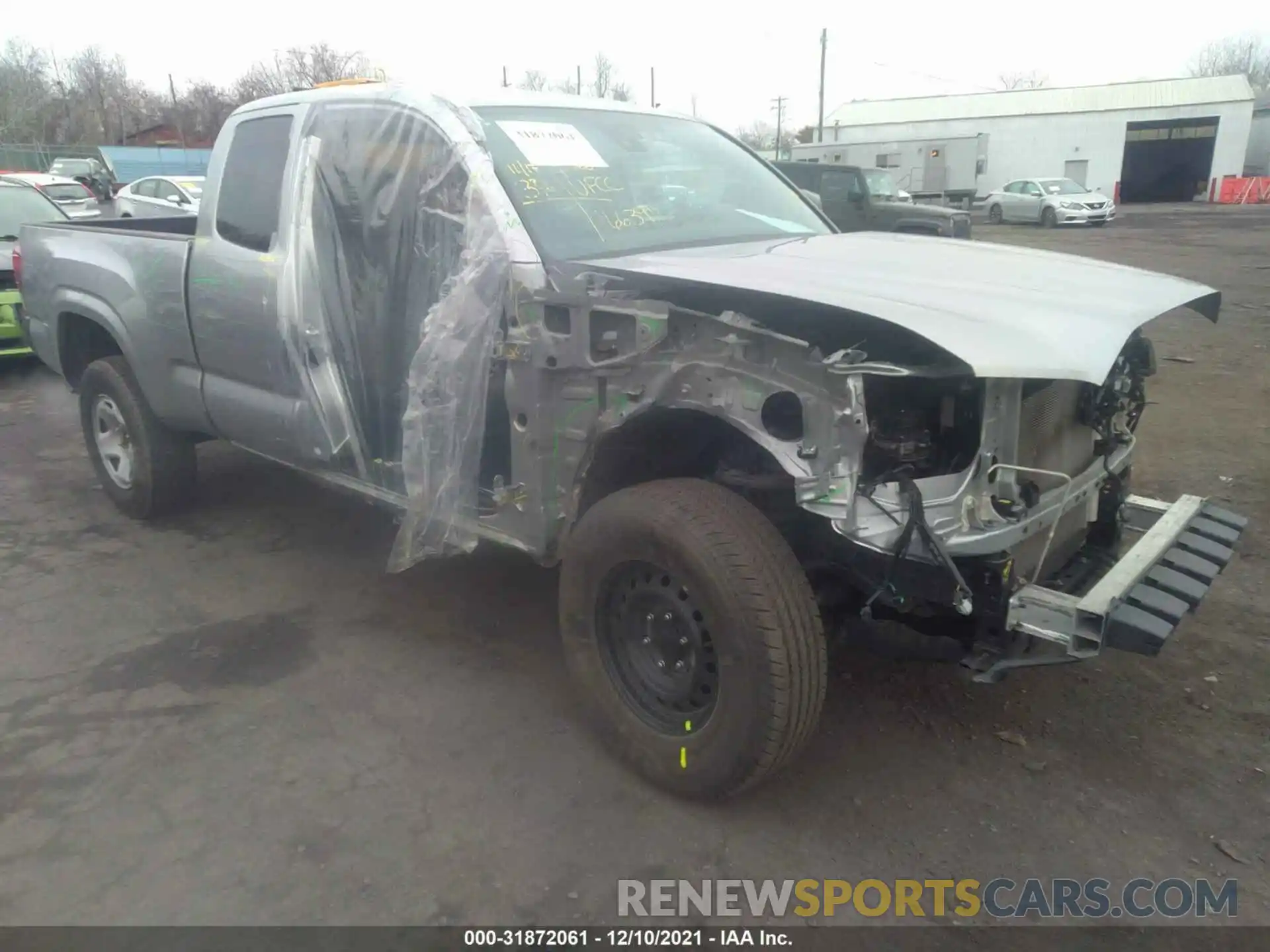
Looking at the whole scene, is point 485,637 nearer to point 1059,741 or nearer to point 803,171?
point 1059,741

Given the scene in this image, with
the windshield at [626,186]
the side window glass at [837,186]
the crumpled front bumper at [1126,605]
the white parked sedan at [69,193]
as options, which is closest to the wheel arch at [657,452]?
the windshield at [626,186]

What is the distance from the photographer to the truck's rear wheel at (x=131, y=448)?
4.95m

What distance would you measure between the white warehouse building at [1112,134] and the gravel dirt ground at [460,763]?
3371cm

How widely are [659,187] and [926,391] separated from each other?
161 centimetres

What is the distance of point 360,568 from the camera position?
15.2 feet

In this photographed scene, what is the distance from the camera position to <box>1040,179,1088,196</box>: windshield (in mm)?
29031

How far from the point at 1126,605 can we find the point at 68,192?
21.2 meters

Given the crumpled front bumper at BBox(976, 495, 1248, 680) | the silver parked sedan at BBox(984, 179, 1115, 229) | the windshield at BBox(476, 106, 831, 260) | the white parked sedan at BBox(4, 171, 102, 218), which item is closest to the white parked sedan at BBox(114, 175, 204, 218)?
the white parked sedan at BBox(4, 171, 102, 218)

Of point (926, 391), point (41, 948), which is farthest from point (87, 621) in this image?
point (926, 391)

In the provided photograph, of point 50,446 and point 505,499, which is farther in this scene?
point 50,446

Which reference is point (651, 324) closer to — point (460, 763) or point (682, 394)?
point (682, 394)

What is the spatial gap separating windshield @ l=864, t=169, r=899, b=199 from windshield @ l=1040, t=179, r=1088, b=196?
1338cm

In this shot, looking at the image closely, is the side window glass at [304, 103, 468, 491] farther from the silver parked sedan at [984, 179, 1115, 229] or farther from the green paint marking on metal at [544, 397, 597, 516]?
the silver parked sedan at [984, 179, 1115, 229]

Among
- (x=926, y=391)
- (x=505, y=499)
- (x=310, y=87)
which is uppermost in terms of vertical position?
(x=310, y=87)
